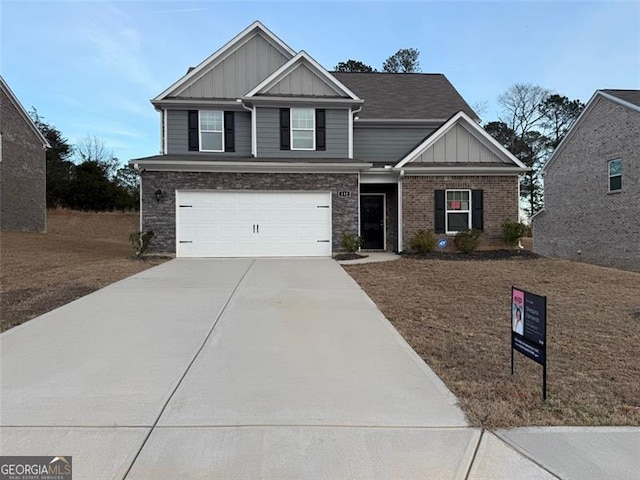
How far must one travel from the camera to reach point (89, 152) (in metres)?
54.1

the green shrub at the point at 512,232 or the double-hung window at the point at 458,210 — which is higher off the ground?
the double-hung window at the point at 458,210

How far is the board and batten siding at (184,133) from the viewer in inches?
653

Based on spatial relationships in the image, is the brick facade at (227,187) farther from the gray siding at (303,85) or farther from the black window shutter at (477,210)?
the black window shutter at (477,210)

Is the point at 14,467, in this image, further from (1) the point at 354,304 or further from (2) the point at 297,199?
(2) the point at 297,199

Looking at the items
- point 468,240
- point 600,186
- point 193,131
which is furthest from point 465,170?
point 193,131

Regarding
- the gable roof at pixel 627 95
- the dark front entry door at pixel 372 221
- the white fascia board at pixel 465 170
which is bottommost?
the dark front entry door at pixel 372 221

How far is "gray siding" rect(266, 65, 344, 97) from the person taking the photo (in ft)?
53.2

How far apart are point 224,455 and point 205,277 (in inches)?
313

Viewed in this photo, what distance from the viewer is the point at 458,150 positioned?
16.2 m

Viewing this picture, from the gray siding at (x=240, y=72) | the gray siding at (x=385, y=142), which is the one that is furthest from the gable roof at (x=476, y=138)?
the gray siding at (x=240, y=72)

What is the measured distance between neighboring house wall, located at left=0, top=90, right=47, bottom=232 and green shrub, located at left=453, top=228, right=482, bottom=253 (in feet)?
71.6

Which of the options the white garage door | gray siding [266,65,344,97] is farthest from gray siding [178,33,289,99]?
the white garage door

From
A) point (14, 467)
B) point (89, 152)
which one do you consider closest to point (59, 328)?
point (14, 467)

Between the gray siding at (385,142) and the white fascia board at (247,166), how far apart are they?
2.96 meters
